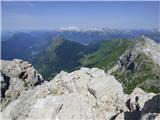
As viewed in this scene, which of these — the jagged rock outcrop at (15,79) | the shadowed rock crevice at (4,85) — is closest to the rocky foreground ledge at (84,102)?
the shadowed rock crevice at (4,85)

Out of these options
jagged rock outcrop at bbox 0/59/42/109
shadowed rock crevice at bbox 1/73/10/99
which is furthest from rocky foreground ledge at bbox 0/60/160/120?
jagged rock outcrop at bbox 0/59/42/109

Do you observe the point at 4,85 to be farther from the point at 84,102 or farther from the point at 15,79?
the point at 84,102

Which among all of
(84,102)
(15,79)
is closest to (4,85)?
(15,79)

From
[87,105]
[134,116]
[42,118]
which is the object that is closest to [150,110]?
[134,116]

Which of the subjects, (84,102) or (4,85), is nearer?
(84,102)

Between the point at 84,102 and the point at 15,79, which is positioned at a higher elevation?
the point at 84,102

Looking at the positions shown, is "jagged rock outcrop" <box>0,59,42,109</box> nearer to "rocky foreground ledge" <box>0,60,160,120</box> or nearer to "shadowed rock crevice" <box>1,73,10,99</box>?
"shadowed rock crevice" <box>1,73,10,99</box>

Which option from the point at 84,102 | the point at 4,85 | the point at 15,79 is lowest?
the point at 15,79

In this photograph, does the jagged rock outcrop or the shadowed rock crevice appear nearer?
the shadowed rock crevice

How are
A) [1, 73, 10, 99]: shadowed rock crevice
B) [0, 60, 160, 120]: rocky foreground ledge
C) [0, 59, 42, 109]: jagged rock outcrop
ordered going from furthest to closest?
1. [0, 59, 42, 109]: jagged rock outcrop
2. [1, 73, 10, 99]: shadowed rock crevice
3. [0, 60, 160, 120]: rocky foreground ledge

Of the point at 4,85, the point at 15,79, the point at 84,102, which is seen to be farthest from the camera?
the point at 15,79

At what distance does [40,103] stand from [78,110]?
5.08 m

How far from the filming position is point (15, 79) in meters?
90.1

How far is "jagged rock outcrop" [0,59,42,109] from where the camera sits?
8118cm
